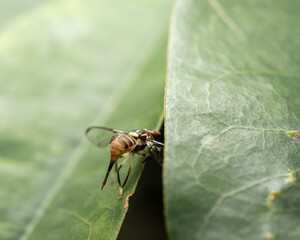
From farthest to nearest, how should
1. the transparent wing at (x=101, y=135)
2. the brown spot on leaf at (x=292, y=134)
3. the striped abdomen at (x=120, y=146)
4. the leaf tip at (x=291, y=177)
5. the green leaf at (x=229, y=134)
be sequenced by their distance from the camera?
the transparent wing at (x=101, y=135) < the striped abdomen at (x=120, y=146) < the brown spot on leaf at (x=292, y=134) < the leaf tip at (x=291, y=177) < the green leaf at (x=229, y=134)

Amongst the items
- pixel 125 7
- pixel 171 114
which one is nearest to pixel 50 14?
pixel 125 7

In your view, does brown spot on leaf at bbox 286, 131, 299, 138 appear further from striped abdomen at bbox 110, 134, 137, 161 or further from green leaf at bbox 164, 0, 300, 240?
striped abdomen at bbox 110, 134, 137, 161

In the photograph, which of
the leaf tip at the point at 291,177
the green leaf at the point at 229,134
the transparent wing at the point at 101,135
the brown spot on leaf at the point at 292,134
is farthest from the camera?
the transparent wing at the point at 101,135

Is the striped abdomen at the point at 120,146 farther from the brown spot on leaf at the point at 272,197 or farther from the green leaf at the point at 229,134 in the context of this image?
the brown spot on leaf at the point at 272,197

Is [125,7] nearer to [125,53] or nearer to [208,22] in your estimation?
[125,53]

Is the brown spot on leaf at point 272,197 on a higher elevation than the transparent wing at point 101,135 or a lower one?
lower

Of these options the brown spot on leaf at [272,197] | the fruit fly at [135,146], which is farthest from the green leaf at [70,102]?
the brown spot on leaf at [272,197]

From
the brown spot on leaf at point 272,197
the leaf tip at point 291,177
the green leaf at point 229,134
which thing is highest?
the green leaf at point 229,134

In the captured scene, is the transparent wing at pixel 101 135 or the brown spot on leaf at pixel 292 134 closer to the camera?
the brown spot on leaf at pixel 292 134
